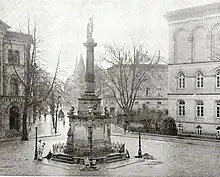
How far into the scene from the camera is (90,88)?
661 inches

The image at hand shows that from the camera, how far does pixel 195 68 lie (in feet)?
85.4

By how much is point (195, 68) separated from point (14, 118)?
1343cm

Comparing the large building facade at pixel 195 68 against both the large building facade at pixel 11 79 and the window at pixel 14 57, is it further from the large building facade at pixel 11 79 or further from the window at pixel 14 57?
the window at pixel 14 57

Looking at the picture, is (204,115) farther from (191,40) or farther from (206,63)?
(191,40)

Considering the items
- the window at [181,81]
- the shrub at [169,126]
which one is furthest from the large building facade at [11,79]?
the window at [181,81]

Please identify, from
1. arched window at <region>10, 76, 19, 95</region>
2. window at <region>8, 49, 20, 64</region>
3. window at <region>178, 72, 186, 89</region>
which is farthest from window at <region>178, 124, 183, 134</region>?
window at <region>8, 49, 20, 64</region>

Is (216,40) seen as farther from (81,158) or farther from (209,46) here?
(81,158)

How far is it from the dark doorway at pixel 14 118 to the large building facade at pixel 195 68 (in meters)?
11.1

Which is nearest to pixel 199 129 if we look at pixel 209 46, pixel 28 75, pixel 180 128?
pixel 180 128

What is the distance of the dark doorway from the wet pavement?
9.83ft

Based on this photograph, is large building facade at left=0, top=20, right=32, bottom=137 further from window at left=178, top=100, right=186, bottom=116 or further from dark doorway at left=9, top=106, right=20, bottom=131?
window at left=178, top=100, right=186, bottom=116

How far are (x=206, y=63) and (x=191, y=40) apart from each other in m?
1.95

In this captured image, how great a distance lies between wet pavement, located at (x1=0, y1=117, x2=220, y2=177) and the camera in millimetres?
14008

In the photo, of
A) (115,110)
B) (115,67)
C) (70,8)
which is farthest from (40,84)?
(70,8)
